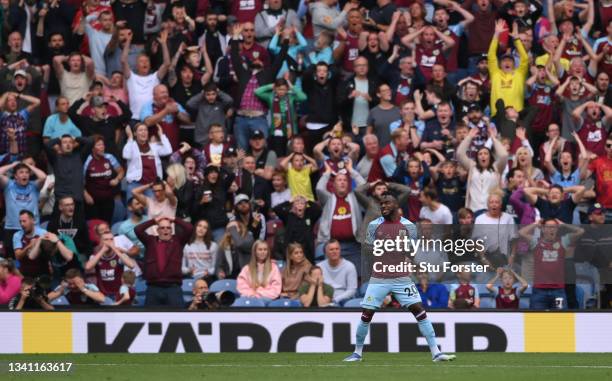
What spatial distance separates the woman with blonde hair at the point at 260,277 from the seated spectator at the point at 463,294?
2676 mm

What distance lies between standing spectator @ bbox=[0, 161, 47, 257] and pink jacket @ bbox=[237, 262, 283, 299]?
396 cm

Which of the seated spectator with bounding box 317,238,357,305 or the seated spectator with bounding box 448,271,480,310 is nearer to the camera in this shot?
the seated spectator with bounding box 448,271,480,310

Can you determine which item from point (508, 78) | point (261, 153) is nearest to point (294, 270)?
point (261, 153)

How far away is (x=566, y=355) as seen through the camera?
20.3m

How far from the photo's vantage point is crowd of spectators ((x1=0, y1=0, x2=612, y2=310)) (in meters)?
21.8

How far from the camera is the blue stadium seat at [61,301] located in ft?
71.8

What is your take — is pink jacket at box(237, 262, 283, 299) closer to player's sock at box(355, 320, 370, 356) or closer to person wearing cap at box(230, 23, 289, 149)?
person wearing cap at box(230, 23, 289, 149)

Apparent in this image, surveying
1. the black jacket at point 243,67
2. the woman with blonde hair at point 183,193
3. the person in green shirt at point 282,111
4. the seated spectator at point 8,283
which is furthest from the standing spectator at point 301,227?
the seated spectator at point 8,283

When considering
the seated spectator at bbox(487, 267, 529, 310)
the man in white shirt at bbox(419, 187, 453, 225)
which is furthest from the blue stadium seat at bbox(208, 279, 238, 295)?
the seated spectator at bbox(487, 267, 529, 310)

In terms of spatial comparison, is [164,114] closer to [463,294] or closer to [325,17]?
[325,17]

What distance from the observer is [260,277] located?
21781 millimetres

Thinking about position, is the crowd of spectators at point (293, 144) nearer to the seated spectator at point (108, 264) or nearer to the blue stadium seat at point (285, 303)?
the seated spectator at point (108, 264)

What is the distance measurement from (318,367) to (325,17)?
10.0 metres

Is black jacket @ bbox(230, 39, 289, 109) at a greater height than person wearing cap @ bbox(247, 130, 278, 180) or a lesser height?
greater
